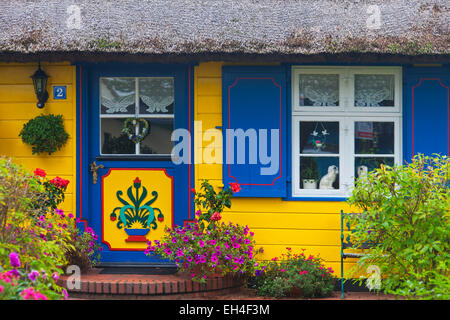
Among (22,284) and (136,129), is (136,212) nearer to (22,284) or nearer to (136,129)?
(136,129)

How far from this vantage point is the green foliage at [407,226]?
4699mm

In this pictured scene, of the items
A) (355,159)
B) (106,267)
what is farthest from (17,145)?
(355,159)

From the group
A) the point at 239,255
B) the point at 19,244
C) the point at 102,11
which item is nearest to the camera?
the point at 19,244

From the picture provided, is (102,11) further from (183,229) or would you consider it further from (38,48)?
(183,229)

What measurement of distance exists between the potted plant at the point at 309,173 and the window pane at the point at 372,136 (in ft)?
1.72

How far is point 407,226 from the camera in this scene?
4902mm

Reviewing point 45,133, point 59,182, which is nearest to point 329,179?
point 59,182

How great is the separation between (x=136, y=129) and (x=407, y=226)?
134 inches

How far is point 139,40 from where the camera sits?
6.24 m

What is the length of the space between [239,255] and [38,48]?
10.2ft

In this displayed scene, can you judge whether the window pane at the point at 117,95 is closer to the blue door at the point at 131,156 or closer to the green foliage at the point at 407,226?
the blue door at the point at 131,156

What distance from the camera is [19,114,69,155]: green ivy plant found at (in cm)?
650

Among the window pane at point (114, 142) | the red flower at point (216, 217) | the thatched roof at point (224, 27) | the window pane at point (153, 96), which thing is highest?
the thatched roof at point (224, 27)

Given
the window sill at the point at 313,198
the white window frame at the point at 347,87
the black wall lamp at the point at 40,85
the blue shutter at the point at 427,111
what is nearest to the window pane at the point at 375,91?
the white window frame at the point at 347,87
